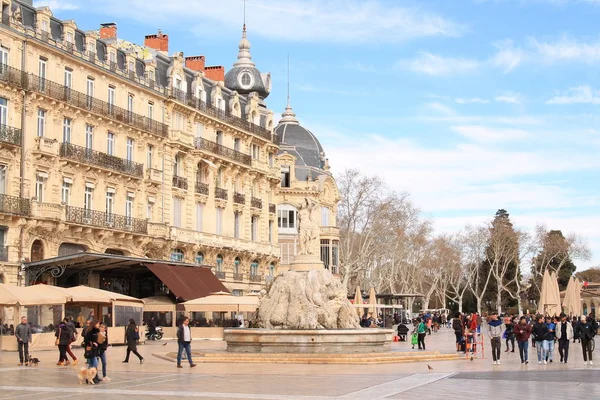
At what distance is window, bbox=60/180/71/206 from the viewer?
41000 millimetres

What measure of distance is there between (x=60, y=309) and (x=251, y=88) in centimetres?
3317

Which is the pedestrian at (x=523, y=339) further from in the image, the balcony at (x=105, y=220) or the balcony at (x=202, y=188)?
the balcony at (x=202, y=188)

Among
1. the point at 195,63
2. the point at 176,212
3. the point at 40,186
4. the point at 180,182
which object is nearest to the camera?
the point at 40,186

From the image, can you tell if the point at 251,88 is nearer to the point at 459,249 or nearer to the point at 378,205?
the point at 378,205

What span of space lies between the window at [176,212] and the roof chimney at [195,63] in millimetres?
11427

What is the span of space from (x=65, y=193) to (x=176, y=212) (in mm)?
9472

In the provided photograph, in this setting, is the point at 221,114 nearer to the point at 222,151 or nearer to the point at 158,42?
the point at 222,151

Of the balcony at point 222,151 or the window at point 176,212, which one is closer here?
the window at point 176,212

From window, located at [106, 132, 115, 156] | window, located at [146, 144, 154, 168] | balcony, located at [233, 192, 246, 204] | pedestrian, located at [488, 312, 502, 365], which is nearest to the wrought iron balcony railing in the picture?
window, located at [106, 132, 115, 156]

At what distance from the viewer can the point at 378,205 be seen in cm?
7100

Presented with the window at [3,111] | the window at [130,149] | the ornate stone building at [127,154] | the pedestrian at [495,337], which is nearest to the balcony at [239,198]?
the ornate stone building at [127,154]

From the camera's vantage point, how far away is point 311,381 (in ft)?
61.6

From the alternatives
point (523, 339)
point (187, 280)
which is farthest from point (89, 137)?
point (523, 339)

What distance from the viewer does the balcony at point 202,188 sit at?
171ft
